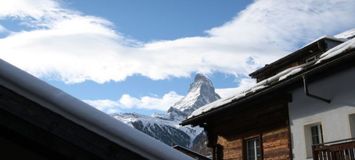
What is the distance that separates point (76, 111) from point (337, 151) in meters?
8.23

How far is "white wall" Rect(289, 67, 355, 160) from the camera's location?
412 inches

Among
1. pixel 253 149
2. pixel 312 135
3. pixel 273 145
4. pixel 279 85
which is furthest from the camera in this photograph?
pixel 253 149

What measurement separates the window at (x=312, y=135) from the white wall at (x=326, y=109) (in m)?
0.11

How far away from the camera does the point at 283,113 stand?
1269 cm

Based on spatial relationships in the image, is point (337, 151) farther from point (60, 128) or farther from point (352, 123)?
point (60, 128)

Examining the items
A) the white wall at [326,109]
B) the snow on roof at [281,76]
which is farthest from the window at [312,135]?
the snow on roof at [281,76]

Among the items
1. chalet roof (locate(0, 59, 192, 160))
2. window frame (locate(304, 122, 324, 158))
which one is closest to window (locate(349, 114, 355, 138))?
window frame (locate(304, 122, 324, 158))

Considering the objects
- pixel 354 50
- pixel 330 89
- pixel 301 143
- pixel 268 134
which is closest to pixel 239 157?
pixel 268 134

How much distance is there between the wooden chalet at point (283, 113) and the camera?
421 inches

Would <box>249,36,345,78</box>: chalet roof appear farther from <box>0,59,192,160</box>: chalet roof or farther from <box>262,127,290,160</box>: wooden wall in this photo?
<box>0,59,192,160</box>: chalet roof

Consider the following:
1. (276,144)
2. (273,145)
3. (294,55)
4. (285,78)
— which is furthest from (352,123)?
(294,55)

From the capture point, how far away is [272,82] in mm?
12406

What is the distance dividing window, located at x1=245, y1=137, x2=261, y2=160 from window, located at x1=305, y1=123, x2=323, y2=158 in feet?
7.50

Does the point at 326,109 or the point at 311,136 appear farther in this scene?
the point at 311,136
